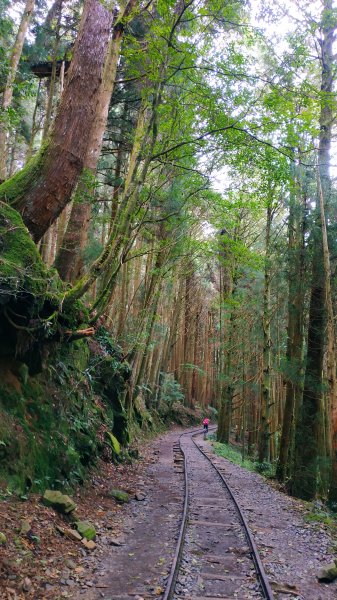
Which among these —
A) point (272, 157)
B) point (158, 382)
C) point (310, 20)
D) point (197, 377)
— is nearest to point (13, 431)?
point (272, 157)

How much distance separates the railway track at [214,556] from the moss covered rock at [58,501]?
164 cm

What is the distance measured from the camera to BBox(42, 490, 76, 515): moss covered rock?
19.7ft

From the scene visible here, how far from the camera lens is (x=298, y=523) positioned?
8195 mm

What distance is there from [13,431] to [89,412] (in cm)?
386

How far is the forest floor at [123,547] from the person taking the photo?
4.60 metres

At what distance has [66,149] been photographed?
729 centimetres

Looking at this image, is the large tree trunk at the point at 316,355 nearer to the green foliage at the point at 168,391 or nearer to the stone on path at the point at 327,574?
the stone on path at the point at 327,574

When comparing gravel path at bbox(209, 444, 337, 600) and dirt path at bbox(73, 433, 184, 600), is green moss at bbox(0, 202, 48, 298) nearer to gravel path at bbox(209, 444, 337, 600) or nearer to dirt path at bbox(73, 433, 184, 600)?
dirt path at bbox(73, 433, 184, 600)

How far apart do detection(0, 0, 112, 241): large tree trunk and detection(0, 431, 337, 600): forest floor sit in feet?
14.4

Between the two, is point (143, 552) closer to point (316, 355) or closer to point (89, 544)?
point (89, 544)

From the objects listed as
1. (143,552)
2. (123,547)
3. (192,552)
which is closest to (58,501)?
(123,547)

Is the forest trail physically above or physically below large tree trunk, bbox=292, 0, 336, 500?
below

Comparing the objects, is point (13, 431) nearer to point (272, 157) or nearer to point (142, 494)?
point (142, 494)

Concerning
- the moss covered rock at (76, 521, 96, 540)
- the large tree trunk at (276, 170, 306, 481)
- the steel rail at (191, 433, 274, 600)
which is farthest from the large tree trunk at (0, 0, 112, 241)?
the large tree trunk at (276, 170, 306, 481)
